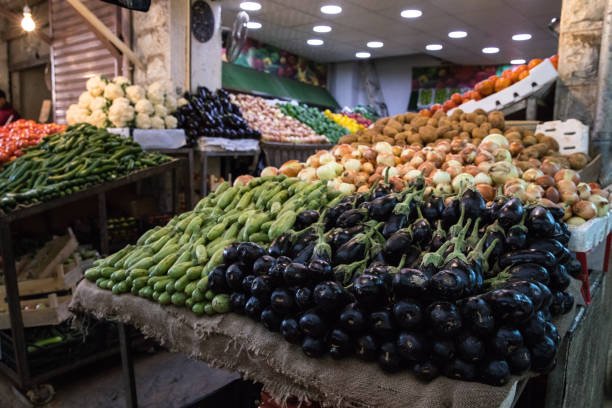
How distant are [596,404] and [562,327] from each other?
187 centimetres

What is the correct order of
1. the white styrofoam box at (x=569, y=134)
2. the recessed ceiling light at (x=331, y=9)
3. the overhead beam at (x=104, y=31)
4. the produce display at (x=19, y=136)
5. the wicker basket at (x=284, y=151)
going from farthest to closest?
1. the recessed ceiling light at (x=331, y=9)
2. the wicker basket at (x=284, y=151)
3. the overhead beam at (x=104, y=31)
4. the produce display at (x=19, y=136)
5. the white styrofoam box at (x=569, y=134)

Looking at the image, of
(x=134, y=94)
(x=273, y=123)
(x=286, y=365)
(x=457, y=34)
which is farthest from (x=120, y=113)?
(x=457, y=34)

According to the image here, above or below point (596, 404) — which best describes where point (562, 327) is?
above

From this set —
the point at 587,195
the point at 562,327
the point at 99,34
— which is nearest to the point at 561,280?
the point at 562,327

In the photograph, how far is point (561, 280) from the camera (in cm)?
160

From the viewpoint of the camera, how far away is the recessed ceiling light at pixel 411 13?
7.50m

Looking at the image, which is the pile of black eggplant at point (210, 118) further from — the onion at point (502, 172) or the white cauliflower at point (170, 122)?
the onion at point (502, 172)

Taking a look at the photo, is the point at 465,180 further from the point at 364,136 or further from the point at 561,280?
the point at 364,136

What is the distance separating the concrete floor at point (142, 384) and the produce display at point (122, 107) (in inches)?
96.7

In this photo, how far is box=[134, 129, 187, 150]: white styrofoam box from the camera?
455 centimetres

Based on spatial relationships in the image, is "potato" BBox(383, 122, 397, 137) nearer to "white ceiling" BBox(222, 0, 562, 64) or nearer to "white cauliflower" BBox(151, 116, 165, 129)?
"white cauliflower" BBox(151, 116, 165, 129)

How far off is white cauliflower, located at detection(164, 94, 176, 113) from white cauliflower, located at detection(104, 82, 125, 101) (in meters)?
0.51

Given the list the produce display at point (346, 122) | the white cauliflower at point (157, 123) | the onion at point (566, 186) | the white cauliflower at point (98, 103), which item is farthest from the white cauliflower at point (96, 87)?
the produce display at point (346, 122)

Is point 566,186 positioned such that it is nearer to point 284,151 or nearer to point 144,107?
point 144,107
